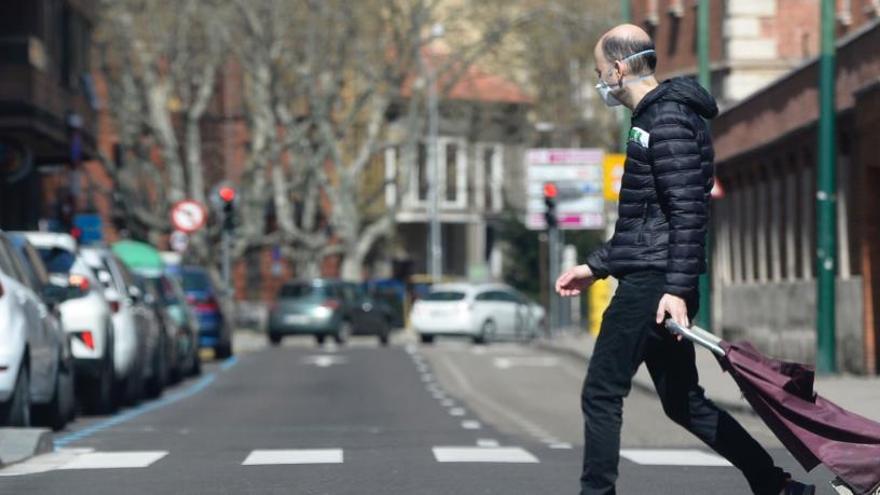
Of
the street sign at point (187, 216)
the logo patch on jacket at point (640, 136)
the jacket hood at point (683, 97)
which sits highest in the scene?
the street sign at point (187, 216)

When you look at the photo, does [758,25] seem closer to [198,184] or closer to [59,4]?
[59,4]

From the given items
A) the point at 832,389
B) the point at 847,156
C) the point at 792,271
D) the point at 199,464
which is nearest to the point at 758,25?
the point at 792,271

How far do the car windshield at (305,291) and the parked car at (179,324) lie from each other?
20980 millimetres

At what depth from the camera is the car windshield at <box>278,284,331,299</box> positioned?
5584 centimetres

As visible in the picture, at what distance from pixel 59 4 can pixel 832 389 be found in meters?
28.8

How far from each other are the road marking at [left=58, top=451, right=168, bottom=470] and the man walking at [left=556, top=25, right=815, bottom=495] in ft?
15.2

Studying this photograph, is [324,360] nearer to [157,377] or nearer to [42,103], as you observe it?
[42,103]

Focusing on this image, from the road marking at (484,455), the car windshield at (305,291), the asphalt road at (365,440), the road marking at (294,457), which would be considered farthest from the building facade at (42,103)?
the road marking at (294,457)

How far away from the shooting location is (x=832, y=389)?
24.0 metres

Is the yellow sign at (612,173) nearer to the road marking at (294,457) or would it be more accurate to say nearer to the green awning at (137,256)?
the green awning at (137,256)

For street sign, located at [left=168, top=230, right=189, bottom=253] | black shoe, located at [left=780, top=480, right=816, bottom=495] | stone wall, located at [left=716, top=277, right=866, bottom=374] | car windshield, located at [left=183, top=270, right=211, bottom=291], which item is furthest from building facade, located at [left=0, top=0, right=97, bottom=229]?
black shoe, located at [left=780, top=480, right=816, bottom=495]

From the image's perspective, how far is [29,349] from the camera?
55.9 ft

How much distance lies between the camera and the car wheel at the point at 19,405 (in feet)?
54.2

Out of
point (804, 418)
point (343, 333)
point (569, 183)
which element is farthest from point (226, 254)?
point (804, 418)
